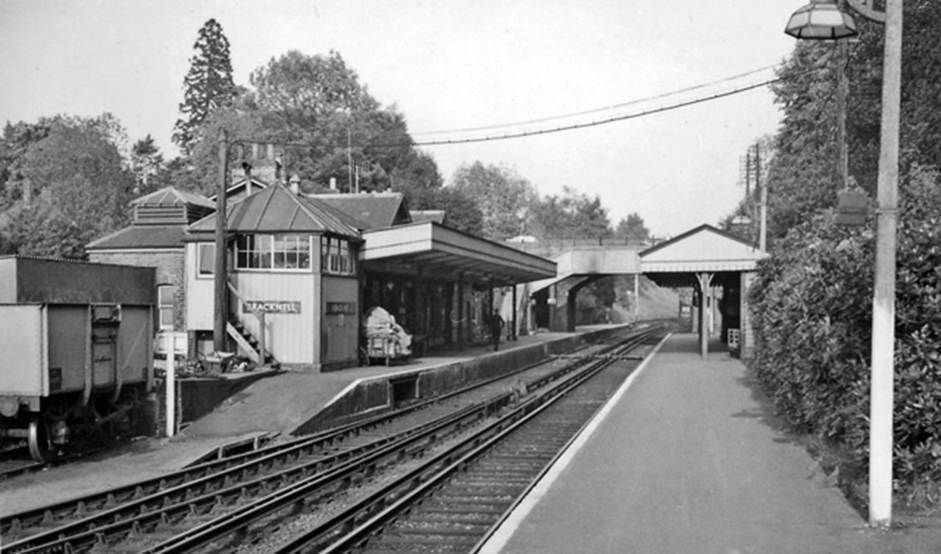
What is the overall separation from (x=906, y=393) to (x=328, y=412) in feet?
42.6

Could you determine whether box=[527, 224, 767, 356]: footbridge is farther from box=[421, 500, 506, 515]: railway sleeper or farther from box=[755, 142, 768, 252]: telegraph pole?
box=[421, 500, 506, 515]: railway sleeper

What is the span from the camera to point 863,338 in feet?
32.8

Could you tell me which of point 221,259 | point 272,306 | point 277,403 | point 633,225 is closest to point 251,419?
point 277,403

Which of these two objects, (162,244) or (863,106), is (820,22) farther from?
(162,244)

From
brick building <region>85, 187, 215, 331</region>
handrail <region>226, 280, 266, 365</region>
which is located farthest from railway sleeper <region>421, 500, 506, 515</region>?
brick building <region>85, 187, 215, 331</region>

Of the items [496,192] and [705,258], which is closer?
[705,258]

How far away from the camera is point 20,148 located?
70375 mm

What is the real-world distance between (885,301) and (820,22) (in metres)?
2.67

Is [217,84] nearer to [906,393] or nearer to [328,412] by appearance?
[328,412]

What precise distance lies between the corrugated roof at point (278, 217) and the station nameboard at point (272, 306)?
1847mm

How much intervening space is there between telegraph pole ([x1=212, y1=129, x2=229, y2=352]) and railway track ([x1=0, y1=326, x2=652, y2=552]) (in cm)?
637

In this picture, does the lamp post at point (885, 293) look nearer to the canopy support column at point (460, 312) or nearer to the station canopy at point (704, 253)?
the station canopy at point (704, 253)

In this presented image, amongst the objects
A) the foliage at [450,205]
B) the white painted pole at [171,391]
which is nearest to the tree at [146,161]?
the foliage at [450,205]

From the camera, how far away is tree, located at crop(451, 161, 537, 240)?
106938mm
